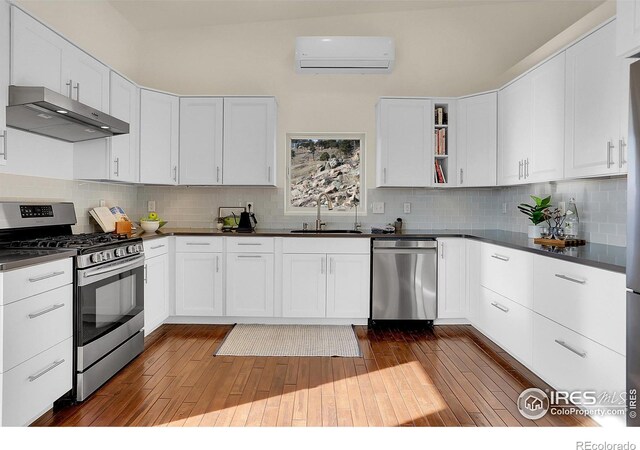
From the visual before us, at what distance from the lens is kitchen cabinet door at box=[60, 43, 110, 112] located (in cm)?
295

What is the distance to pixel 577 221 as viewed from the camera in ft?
10.7

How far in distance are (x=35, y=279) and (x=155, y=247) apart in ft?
5.24

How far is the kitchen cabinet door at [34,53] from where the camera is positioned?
96.7 inches

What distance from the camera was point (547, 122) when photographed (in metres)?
3.17

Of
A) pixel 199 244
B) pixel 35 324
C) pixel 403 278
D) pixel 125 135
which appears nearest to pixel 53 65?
pixel 125 135

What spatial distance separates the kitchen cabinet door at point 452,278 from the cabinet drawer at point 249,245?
167 cm

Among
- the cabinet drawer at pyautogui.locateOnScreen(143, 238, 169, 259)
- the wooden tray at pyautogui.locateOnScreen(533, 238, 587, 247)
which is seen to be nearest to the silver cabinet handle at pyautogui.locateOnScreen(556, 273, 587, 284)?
the wooden tray at pyautogui.locateOnScreen(533, 238, 587, 247)

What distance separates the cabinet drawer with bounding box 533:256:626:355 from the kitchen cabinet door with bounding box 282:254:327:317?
191 cm

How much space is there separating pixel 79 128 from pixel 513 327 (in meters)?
3.53

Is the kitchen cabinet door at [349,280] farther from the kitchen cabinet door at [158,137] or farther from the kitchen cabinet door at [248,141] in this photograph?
the kitchen cabinet door at [158,137]

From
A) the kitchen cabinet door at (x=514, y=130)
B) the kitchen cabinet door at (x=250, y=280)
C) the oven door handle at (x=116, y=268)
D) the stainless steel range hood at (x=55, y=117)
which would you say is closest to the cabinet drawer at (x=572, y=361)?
the kitchen cabinet door at (x=514, y=130)

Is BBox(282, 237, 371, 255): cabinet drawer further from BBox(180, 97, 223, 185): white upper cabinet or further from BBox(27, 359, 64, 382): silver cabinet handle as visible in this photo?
BBox(27, 359, 64, 382): silver cabinet handle
